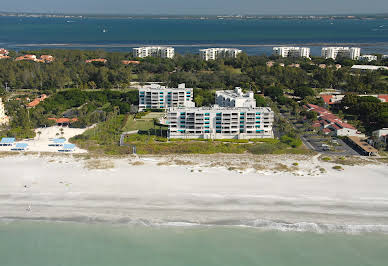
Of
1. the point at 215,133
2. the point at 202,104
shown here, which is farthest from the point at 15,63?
the point at 215,133

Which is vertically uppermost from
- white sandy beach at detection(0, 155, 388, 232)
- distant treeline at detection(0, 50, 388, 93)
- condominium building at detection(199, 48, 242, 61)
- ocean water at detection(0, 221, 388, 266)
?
condominium building at detection(199, 48, 242, 61)

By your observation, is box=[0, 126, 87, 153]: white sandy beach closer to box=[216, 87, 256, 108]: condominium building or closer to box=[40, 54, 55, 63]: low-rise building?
box=[216, 87, 256, 108]: condominium building

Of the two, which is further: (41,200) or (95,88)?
(95,88)

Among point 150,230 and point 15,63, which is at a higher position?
point 15,63

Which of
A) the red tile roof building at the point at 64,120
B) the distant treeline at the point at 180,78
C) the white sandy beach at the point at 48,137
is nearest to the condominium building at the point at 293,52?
the distant treeline at the point at 180,78

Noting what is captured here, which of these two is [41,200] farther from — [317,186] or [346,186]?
[346,186]

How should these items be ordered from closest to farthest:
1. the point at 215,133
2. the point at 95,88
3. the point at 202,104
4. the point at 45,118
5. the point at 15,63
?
1. the point at 215,133
2. the point at 45,118
3. the point at 202,104
4. the point at 95,88
5. the point at 15,63

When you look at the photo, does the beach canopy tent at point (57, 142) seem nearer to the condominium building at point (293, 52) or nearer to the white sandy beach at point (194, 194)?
the white sandy beach at point (194, 194)

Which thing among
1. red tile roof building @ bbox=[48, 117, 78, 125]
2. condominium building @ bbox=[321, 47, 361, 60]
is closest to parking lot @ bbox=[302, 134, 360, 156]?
red tile roof building @ bbox=[48, 117, 78, 125]
